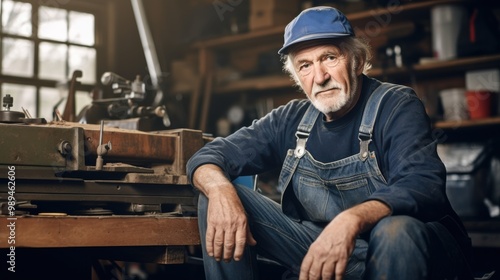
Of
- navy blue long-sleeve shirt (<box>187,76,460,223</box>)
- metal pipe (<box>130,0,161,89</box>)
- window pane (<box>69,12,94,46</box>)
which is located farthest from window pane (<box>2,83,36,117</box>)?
navy blue long-sleeve shirt (<box>187,76,460,223</box>)

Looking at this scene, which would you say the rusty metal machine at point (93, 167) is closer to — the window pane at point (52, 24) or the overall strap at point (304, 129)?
the overall strap at point (304, 129)

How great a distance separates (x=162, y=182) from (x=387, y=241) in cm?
82

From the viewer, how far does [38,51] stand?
5.36 metres

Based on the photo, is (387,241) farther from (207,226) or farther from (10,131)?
(10,131)

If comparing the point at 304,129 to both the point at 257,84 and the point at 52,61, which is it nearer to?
the point at 257,84

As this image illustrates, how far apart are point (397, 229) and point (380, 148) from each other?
452 mm

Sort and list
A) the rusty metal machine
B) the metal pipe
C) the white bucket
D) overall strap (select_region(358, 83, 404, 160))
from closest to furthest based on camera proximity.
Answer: the rusty metal machine < overall strap (select_region(358, 83, 404, 160)) < the white bucket < the metal pipe

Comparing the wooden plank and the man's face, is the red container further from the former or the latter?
the wooden plank

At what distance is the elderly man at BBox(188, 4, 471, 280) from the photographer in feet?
5.80

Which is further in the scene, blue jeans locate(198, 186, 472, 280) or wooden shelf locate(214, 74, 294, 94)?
wooden shelf locate(214, 74, 294, 94)

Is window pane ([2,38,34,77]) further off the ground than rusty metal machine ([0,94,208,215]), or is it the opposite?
window pane ([2,38,34,77])

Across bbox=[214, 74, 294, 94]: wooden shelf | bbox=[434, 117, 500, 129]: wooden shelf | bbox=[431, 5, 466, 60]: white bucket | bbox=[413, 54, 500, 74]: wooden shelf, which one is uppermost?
bbox=[431, 5, 466, 60]: white bucket

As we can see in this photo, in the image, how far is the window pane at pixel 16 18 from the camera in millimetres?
5207

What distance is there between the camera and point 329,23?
227 cm
